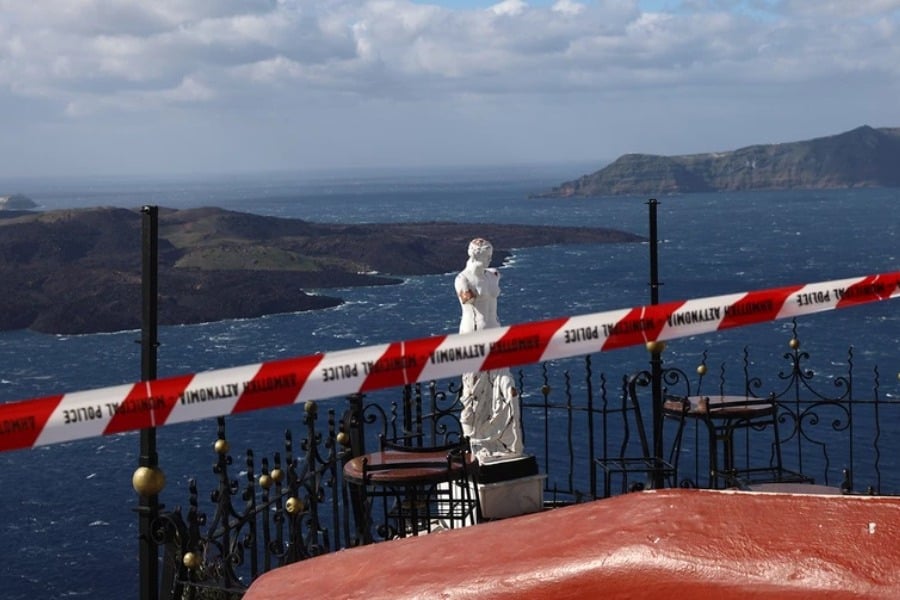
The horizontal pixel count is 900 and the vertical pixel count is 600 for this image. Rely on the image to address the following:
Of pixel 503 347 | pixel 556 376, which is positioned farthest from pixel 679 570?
pixel 556 376

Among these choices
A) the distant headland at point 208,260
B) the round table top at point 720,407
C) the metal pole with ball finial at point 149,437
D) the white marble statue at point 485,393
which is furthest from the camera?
the distant headland at point 208,260

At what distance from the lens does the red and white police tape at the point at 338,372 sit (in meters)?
3.44

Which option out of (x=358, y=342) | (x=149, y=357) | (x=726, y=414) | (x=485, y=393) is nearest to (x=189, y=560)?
(x=149, y=357)

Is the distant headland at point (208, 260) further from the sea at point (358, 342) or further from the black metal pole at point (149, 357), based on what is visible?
the black metal pole at point (149, 357)

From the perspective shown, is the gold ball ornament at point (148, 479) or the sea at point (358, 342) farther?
the sea at point (358, 342)

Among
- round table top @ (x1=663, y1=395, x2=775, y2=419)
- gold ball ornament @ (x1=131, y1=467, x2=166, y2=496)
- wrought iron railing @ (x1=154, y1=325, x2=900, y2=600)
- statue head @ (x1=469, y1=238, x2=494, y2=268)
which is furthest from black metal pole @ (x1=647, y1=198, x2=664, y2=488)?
gold ball ornament @ (x1=131, y1=467, x2=166, y2=496)

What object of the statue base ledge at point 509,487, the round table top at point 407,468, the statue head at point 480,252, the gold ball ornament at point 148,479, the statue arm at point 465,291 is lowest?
the statue base ledge at point 509,487

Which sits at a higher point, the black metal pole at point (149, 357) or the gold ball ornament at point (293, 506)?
the black metal pole at point (149, 357)

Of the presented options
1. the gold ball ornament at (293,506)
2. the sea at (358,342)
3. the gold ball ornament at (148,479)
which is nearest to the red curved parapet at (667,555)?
the gold ball ornament at (148,479)

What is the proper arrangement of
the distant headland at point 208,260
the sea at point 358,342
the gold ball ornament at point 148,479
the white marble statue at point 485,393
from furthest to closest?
the distant headland at point 208,260 < the sea at point 358,342 < the white marble statue at point 485,393 < the gold ball ornament at point 148,479

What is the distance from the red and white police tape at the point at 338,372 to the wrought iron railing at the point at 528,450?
1.64 meters

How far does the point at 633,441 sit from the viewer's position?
175 feet

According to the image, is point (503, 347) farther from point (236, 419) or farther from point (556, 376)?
point (236, 419)

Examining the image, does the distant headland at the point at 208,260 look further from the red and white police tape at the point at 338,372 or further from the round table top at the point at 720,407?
the red and white police tape at the point at 338,372
